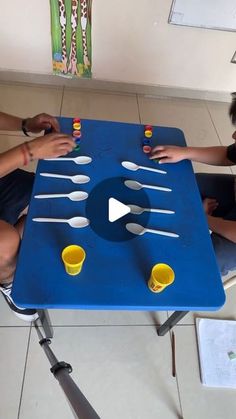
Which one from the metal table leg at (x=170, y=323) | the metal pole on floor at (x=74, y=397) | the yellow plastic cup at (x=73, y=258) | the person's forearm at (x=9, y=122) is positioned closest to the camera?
the metal pole on floor at (x=74, y=397)

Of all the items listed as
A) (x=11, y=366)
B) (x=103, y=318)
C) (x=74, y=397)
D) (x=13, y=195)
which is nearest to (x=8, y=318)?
(x=11, y=366)

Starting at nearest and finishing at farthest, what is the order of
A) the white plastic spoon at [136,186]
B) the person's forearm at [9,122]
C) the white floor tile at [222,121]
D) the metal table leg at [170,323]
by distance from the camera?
the white plastic spoon at [136,186]
the metal table leg at [170,323]
the person's forearm at [9,122]
the white floor tile at [222,121]

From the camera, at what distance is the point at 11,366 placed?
37.3 inches

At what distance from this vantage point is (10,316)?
1.04 meters

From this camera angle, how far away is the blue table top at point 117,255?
2.00 feet

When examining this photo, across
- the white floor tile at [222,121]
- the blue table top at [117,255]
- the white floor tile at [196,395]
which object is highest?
the blue table top at [117,255]

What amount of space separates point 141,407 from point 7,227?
709 millimetres

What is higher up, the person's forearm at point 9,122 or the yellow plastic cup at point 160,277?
the person's forearm at point 9,122

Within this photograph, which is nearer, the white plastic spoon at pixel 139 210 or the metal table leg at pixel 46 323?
the white plastic spoon at pixel 139 210

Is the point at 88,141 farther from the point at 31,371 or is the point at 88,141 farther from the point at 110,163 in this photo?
the point at 31,371

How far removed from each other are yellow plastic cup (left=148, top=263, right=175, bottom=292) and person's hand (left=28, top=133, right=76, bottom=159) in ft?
1.41

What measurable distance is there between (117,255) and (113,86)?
5.31ft

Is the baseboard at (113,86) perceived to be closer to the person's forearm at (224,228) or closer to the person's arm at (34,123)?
the person's arm at (34,123)
